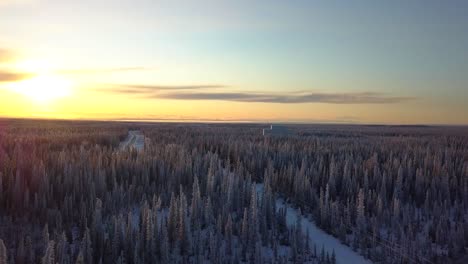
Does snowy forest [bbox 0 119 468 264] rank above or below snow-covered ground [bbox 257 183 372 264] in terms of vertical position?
above

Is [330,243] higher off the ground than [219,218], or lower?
lower

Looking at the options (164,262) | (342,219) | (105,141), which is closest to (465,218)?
(342,219)

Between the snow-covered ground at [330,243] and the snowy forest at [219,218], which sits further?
the snow-covered ground at [330,243]

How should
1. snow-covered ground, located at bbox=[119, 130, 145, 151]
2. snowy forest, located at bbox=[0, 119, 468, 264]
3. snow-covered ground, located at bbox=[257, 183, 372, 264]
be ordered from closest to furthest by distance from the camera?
1. snowy forest, located at bbox=[0, 119, 468, 264]
2. snow-covered ground, located at bbox=[257, 183, 372, 264]
3. snow-covered ground, located at bbox=[119, 130, 145, 151]

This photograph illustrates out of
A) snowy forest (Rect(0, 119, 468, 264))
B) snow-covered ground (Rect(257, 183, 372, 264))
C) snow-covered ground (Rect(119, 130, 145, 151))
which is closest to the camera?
snowy forest (Rect(0, 119, 468, 264))

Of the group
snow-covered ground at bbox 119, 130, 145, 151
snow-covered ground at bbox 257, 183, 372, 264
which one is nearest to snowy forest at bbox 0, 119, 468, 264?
snow-covered ground at bbox 257, 183, 372, 264

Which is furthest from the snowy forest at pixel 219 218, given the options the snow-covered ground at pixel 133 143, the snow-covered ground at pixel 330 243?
the snow-covered ground at pixel 133 143

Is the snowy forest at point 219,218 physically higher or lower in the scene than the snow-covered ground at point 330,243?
higher

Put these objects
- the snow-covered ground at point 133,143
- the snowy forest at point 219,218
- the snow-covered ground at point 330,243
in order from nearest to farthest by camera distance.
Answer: the snowy forest at point 219,218
the snow-covered ground at point 330,243
the snow-covered ground at point 133,143

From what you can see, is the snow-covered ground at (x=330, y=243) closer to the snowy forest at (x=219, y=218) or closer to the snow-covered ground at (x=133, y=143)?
the snowy forest at (x=219, y=218)

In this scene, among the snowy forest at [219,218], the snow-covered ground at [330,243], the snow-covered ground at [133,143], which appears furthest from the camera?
the snow-covered ground at [133,143]

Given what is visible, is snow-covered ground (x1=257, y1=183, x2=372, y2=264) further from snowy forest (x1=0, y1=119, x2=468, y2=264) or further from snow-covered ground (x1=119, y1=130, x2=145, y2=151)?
snow-covered ground (x1=119, y1=130, x2=145, y2=151)

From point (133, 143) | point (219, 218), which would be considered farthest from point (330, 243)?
point (133, 143)

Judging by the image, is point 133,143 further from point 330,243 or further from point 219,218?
point 330,243
